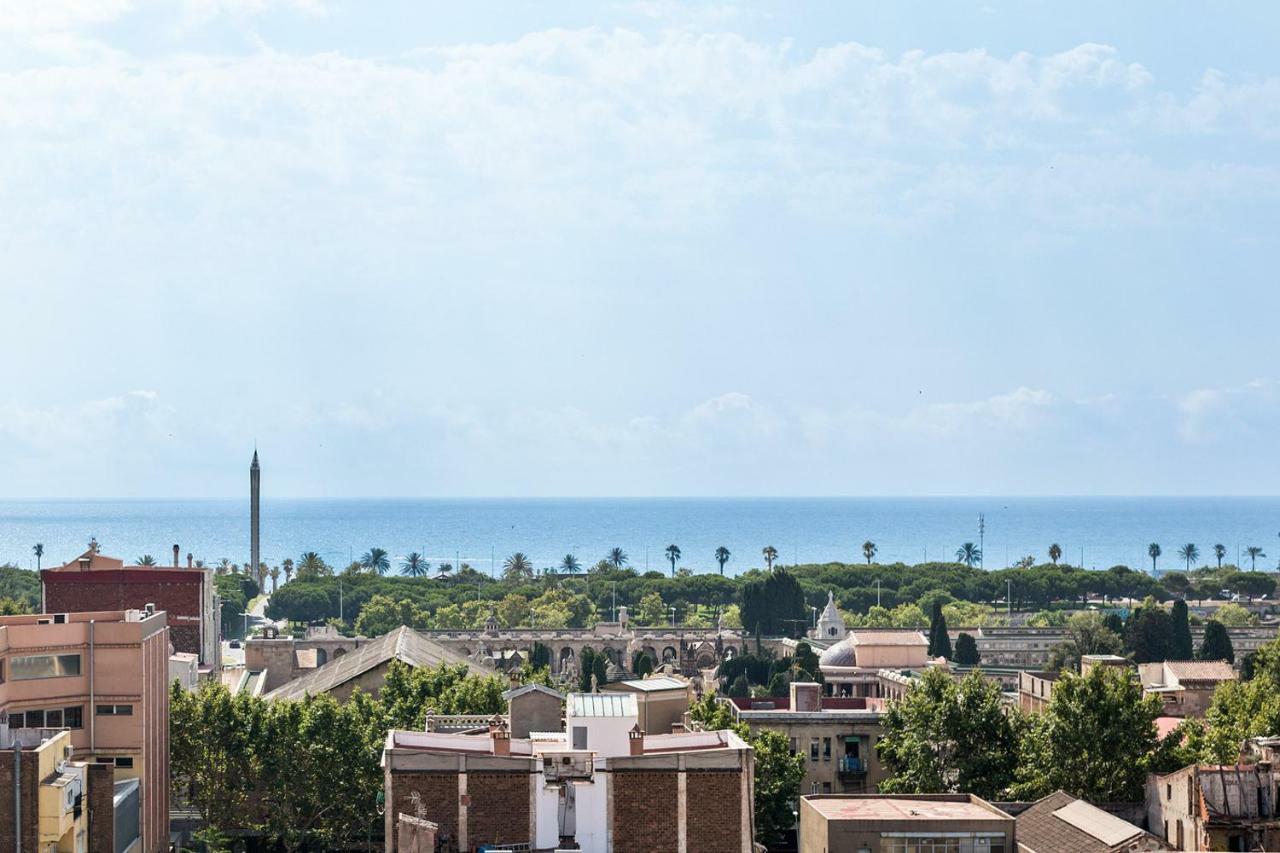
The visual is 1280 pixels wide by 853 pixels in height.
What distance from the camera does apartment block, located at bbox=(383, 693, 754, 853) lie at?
4047 cm

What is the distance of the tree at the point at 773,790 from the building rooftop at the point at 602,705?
44.1ft

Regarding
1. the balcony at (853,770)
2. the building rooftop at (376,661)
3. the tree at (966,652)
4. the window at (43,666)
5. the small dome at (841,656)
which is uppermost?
the window at (43,666)

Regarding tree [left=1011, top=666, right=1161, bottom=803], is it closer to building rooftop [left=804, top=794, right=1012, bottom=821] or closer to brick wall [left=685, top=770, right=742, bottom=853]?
building rooftop [left=804, top=794, right=1012, bottom=821]

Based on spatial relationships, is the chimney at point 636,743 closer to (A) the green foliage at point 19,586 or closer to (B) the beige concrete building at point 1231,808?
(B) the beige concrete building at point 1231,808

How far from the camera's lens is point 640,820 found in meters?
40.7

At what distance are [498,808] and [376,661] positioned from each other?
35.1m

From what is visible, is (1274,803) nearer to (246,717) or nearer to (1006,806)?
(1006,806)

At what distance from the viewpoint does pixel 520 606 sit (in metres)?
174

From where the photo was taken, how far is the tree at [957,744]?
58.1 meters

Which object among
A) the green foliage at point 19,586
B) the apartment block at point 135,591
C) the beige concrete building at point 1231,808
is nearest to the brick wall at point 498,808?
the beige concrete building at point 1231,808

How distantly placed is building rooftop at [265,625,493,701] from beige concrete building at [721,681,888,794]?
44.8ft

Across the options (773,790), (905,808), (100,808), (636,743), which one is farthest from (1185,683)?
(100,808)

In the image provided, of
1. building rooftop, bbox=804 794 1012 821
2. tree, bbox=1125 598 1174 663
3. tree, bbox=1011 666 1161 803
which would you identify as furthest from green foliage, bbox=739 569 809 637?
building rooftop, bbox=804 794 1012 821

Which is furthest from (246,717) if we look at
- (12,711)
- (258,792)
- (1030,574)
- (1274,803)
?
(1030,574)
